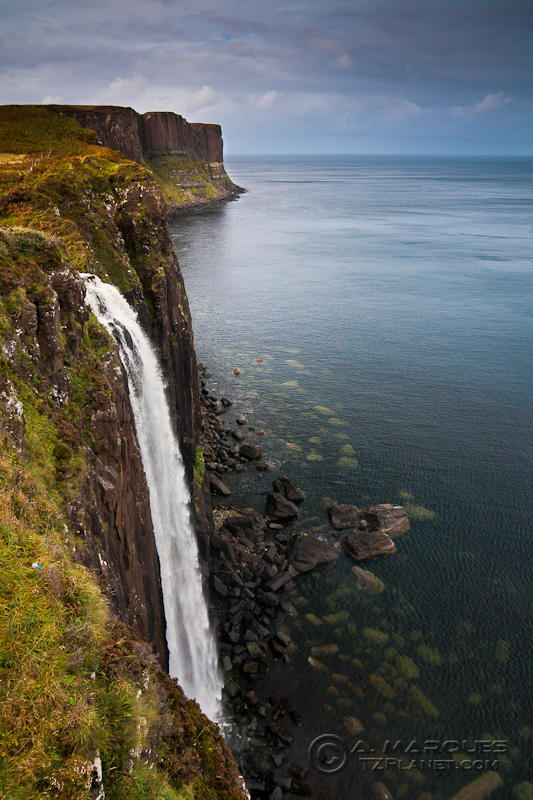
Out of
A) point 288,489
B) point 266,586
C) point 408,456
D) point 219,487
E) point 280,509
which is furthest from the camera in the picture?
point 408,456

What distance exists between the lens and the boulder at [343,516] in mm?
38156

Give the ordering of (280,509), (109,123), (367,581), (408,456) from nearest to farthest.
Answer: (367,581)
(280,509)
(408,456)
(109,123)

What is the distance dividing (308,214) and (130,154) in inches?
3390

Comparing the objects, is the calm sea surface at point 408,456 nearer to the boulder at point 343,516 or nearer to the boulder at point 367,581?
the boulder at point 367,581

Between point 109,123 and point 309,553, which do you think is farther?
point 109,123

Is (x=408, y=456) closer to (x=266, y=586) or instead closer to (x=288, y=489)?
(x=288, y=489)

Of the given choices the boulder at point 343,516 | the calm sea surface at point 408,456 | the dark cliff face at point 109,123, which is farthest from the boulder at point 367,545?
the dark cliff face at point 109,123

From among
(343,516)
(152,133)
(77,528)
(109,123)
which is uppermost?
(152,133)

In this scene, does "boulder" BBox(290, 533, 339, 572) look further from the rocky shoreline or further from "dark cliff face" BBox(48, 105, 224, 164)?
"dark cliff face" BBox(48, 105, 224, 164)

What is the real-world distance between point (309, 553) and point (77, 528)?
22792 millimetres

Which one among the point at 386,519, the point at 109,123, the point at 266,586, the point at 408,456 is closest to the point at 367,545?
the point at 386,519

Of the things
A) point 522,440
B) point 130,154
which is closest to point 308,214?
point 130,154

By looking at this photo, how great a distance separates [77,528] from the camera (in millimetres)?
14977

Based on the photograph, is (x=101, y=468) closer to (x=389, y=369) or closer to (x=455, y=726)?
(x=455, y=726)
